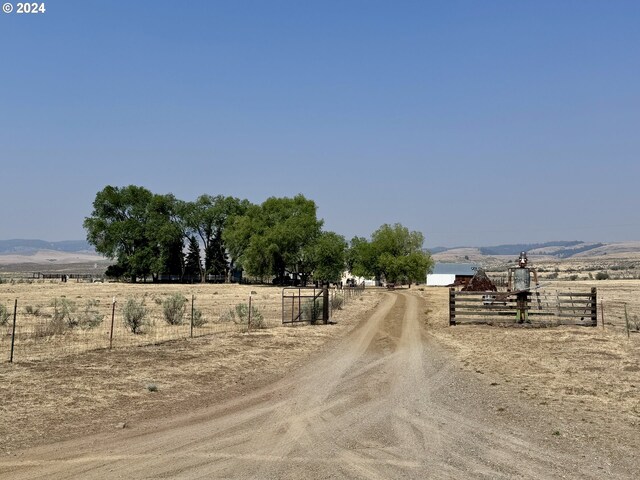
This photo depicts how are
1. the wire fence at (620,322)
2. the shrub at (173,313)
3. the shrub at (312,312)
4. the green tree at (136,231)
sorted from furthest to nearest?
the green tree at (136,231) < the shrub at (312,312) < the shrub at (173,313) < the wire fence at (620,322)

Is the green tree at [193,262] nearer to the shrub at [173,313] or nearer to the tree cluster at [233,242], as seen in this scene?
the tree cluster at [233,242]

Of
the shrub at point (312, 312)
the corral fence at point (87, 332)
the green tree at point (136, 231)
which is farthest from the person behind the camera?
the green tree at point (136, 231)

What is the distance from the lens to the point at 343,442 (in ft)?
34.2

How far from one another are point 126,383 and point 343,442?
681 cm

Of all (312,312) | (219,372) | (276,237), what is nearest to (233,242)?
(276,237)

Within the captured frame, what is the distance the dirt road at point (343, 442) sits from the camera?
8.95 m

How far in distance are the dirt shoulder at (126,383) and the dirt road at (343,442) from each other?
733 millimetres

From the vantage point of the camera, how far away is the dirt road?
8953 mm

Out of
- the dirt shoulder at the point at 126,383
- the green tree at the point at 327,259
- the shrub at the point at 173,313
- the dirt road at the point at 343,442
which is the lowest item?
the dirt road at the point at 343,442

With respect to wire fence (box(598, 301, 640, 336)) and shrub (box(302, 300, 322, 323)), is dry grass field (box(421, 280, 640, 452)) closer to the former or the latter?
wire fence (box(598, 301, 640, 336))

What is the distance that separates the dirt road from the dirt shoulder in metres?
0.73

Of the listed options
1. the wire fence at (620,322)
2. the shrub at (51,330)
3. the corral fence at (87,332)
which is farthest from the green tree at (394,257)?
the shrub at (51,330)

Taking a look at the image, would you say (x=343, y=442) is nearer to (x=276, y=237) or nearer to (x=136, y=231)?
(x=276, y=237)

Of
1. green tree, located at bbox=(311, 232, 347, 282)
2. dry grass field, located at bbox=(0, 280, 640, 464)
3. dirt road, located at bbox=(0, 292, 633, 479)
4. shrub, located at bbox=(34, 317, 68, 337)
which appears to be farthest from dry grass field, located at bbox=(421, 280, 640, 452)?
green tree, located at bbox=(311, 232, 347, 282)
